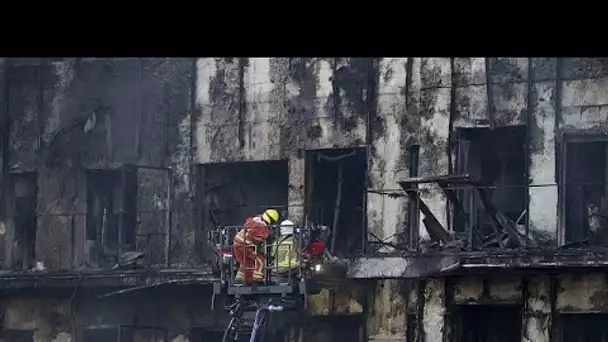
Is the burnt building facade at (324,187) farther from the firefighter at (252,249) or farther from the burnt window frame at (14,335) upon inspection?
the firefighter at (252,249)

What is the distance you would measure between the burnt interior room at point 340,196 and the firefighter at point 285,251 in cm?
330

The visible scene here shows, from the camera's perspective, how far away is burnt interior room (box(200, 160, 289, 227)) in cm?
2652

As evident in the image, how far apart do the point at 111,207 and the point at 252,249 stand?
279 inches

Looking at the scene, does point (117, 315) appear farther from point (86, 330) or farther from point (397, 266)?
point (397, 266)

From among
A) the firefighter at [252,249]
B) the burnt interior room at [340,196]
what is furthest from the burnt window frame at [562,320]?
the firefighter at [252,249]

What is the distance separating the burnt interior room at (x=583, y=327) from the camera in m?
22.6

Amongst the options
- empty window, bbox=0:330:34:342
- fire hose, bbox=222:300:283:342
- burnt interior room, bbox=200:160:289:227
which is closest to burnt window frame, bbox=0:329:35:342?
empty window, bbox=0:330:34:342

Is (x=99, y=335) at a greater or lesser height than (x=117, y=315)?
lesser

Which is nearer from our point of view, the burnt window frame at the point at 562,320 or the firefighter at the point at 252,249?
the firefighter at the point at 252,249

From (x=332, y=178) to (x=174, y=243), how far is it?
10.9 ft

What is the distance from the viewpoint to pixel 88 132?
90.6 ft

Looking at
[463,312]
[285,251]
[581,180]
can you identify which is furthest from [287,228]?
[581,180]

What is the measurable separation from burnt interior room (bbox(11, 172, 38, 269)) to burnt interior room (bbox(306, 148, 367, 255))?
240 inches

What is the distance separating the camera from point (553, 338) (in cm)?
2225
